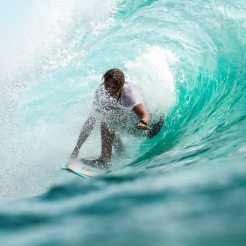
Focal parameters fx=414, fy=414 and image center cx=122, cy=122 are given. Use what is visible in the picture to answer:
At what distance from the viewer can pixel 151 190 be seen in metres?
2.03

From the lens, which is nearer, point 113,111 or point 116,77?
point 116,77

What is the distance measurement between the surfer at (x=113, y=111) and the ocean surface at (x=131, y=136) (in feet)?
0.79

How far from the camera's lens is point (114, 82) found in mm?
4934

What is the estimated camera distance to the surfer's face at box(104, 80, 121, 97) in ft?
16.2

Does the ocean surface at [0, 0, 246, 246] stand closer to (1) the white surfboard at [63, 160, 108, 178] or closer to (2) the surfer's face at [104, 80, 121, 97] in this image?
(1) the white surfboard at [63, 160, 108, 178]

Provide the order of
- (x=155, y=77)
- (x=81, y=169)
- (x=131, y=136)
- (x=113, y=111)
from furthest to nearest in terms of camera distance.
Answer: (x=155, y=77) < (x=131, y=136) < (x=113, y=111) < (x=81, y=169)

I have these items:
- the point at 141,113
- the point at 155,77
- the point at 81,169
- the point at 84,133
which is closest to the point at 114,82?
the point at 141,113

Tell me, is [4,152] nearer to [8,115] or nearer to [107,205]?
[8,115]

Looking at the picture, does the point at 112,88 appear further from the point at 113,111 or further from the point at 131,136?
the point at 131,136

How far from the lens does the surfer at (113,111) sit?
4.90 m

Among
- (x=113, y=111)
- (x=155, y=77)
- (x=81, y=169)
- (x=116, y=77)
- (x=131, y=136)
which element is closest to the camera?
(x=81, y=169)

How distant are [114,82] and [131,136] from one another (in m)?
0.81

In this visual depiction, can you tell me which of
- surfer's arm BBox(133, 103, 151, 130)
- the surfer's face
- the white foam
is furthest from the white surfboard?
the white foam

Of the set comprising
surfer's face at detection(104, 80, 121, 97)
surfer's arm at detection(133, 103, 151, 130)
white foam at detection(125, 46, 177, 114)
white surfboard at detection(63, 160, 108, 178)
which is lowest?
white surfboard at detection(63, 160, 108, 178)
